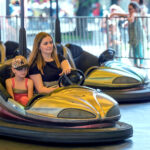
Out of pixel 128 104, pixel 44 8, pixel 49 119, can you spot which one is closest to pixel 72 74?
pixel 49 119

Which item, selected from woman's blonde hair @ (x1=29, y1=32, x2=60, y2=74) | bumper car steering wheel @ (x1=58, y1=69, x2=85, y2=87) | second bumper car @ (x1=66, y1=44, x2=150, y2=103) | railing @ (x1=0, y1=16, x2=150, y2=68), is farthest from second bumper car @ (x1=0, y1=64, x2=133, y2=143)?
railing @ (x1=0, y1=16, x2=150, y2=68)

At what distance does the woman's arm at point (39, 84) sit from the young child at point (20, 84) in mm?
69

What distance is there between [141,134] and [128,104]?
4.61ft

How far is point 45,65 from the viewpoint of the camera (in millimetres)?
4523

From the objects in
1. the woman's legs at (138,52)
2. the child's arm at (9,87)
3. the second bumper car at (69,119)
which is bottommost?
the second bumper car at (69,119)

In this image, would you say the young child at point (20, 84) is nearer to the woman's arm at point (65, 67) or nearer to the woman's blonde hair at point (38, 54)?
the woman's blonde hair at point (38, 54)

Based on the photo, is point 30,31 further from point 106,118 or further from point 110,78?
point 106,118

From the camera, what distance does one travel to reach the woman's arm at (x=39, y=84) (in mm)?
4379

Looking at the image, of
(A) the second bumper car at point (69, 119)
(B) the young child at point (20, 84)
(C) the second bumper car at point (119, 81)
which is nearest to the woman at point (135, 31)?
(C) the second bumper car at point (119, 81)

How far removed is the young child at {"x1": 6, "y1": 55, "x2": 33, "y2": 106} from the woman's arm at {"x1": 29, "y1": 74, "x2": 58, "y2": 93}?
69 mm

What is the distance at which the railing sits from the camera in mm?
8641

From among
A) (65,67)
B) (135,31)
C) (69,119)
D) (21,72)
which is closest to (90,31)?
(135,31)

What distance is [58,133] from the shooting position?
380cm

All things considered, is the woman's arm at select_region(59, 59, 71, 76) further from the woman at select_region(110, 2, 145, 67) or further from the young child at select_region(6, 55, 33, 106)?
the woman at select_region(110, 2, 145, 67)
